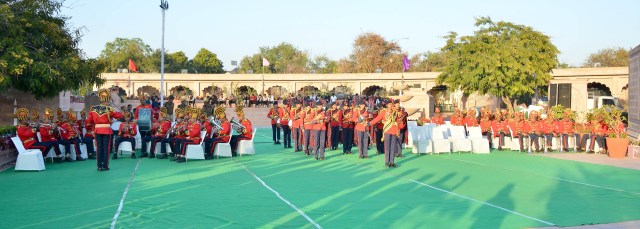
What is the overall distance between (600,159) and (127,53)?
84787mm

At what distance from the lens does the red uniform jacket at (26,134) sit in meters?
15.1

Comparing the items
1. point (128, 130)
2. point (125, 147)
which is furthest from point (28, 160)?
point (128, 130)

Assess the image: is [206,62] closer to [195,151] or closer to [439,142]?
[439,142]

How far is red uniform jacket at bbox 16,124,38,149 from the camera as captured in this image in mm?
15148

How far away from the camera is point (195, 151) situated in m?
16.8

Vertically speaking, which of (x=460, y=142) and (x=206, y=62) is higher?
(x=206, y=62)

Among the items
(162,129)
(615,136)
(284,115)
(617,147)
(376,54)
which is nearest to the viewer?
(162,129)

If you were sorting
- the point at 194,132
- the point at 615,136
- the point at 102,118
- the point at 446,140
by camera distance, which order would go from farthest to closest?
the point at 446,140, the point at 615,136, the point at 194,132, the point at 102,118

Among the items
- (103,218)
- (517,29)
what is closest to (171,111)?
(103,218)

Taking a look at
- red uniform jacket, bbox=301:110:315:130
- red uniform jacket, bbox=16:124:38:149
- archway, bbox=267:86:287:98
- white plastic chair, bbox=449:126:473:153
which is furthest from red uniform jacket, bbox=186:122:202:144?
archway, bbox=267:86:287:98

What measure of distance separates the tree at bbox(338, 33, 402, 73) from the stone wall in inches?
2175

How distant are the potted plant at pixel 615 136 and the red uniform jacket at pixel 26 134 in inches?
608

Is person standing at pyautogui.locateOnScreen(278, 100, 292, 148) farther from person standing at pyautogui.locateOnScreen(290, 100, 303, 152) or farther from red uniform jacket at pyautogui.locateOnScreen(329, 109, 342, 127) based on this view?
red uniform jacket at pyautogui.locateOnScreen(329, 109, 342, 127)

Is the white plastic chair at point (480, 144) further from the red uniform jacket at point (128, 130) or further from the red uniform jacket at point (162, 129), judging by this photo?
the red uniform jacket at point (128, 130)
